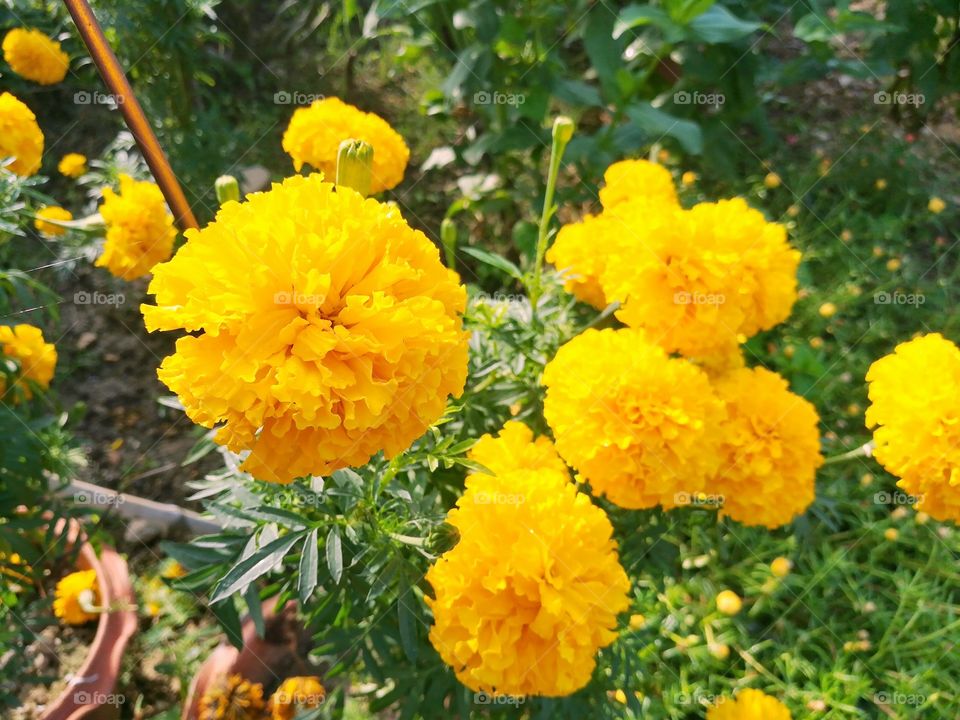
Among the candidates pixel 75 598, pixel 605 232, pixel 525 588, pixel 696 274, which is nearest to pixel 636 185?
pixel 605 232

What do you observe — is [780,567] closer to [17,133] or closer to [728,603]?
[728,603]

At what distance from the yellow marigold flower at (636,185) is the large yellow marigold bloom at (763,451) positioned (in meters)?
0.42

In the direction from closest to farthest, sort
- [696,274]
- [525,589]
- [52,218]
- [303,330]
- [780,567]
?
[303,330], [525,589], [696,274], [52,218], [780,567]

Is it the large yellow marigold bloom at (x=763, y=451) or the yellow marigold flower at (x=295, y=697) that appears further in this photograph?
the yellow marigold flower at (x=295, y=697)

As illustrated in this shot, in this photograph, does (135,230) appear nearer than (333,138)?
No

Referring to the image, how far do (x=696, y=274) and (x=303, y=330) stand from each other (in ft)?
2.59

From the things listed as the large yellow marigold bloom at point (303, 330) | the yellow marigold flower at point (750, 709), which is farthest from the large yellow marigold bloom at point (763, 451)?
the large yellow marigold bloom at point (303, 330)

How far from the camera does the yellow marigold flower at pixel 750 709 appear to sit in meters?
1.55

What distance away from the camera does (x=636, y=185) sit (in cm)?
157

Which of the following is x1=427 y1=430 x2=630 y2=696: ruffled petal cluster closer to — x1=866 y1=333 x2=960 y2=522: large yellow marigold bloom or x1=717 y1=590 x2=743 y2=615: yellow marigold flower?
x1=866 y1=333 x2=960 y2=522: large yellow marigold bloom

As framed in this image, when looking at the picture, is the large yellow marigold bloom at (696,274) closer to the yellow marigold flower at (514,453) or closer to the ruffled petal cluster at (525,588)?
the yellow marigold flower at (514,453)

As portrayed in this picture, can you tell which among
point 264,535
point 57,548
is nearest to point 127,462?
point 57,548

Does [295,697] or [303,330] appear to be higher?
[303,330]

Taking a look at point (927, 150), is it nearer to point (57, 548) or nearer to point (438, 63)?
point (438, 63)
